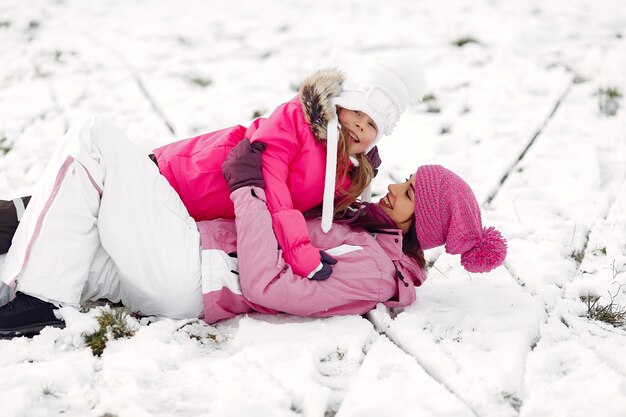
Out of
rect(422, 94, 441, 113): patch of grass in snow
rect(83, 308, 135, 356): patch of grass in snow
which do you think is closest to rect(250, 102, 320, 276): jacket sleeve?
rect(83, 308, 135, 356): patch of grass in snow

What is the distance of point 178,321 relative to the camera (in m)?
2.76

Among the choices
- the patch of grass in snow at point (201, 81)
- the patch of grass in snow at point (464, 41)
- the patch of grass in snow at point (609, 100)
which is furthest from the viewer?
the patch of grass in snow at point (464, 41)

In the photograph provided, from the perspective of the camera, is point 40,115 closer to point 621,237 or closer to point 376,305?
point 376,305

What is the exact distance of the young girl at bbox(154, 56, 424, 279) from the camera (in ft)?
9.45

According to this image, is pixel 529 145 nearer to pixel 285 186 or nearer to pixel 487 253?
pixel 487 253

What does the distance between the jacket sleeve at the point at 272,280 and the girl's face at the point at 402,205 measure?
451 millimetres

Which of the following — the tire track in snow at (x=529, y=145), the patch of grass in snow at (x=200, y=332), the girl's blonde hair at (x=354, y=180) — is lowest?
the tire track in snow at (x=529, y=145)

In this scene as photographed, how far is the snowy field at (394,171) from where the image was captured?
88.7 inches

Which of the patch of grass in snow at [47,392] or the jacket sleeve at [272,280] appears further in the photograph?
the jacket sleeve at [272,280]

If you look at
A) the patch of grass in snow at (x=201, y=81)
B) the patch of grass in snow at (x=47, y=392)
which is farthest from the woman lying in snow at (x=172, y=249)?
the patch of grass in snow at (x=201, y=81)

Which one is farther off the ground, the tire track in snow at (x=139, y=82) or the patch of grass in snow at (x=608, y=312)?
the tire track in snow at (x=139, y=82)

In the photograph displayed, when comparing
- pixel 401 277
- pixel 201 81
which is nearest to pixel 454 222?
pixel 401 277

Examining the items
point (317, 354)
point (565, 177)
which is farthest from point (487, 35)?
point (317, 354)

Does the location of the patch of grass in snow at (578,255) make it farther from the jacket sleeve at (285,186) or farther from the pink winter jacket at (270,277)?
the jacket sleeve at (285,186)
